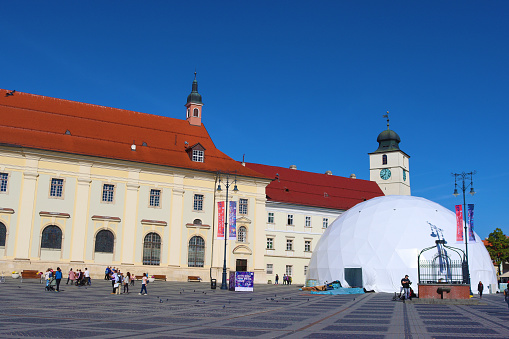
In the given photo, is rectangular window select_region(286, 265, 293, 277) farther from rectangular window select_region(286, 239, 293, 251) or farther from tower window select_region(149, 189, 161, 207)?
tower window select_region(149, 189, 161, 207)

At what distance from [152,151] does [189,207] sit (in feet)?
22.8

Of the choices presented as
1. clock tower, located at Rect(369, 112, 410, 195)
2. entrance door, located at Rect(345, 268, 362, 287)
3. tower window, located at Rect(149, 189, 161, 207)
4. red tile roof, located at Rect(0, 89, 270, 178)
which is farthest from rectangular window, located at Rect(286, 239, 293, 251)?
clock tower, located at Rect(369, 112, 410, 195)

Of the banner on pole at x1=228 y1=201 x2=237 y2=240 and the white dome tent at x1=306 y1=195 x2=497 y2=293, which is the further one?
the white dome tent at x1=306 y1=195 x2=497 y2=293

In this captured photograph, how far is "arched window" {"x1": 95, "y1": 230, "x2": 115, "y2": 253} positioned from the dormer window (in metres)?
12.0

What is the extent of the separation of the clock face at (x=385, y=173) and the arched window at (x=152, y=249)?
53545 millimetres

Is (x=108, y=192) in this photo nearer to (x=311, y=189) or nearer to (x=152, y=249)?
(x=152, y=249)

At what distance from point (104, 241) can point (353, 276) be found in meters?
23.4

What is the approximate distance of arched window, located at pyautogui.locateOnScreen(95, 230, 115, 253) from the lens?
49656mm

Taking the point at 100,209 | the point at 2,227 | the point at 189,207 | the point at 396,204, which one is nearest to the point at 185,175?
the point at 189,207

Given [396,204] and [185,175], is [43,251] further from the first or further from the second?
[396,204]

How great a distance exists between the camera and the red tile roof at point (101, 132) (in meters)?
49.2

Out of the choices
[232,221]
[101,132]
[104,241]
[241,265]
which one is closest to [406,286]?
[232,221]

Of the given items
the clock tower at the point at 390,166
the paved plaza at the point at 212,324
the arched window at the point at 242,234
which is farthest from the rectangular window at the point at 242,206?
the clock tower at the point at 390,166

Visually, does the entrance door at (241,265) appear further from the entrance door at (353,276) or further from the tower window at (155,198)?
the entrance door at (353,276)
